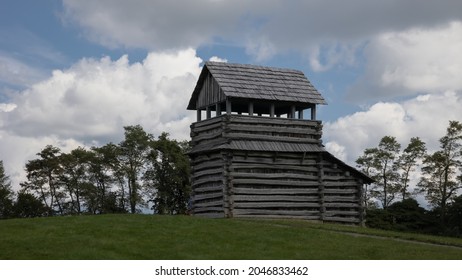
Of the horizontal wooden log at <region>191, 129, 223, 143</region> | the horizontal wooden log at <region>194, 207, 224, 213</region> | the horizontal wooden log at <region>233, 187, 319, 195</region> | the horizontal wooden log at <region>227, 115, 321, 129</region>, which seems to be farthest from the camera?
the horizontal wooden log at <region>191, 129, 223, 143</region>

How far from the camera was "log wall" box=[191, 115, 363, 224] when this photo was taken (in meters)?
35.0

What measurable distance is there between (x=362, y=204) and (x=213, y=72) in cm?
1177

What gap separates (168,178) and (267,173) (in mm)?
22711

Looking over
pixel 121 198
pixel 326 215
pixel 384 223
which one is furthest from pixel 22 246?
pixel 121 198

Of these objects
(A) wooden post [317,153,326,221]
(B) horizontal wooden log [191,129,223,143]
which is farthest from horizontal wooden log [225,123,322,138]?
(A) wooden post [317,153,326,221]

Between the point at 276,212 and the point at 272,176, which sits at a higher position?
the point at 272,176

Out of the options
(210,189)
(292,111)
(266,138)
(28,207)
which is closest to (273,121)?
(266,138)

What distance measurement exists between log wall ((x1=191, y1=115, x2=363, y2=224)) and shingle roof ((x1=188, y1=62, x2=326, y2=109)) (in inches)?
53.1

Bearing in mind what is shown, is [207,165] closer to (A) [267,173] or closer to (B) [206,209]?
(B) [206,209]

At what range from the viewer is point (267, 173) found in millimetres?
35844

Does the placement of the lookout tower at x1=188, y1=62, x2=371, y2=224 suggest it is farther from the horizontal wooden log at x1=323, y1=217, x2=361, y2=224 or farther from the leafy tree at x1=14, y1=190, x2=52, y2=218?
the leafy tree at x1=14, y1=190, x2=52, y2=218

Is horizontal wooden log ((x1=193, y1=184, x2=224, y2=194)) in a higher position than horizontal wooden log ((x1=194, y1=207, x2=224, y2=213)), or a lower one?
higher

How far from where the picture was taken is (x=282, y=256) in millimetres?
19906
